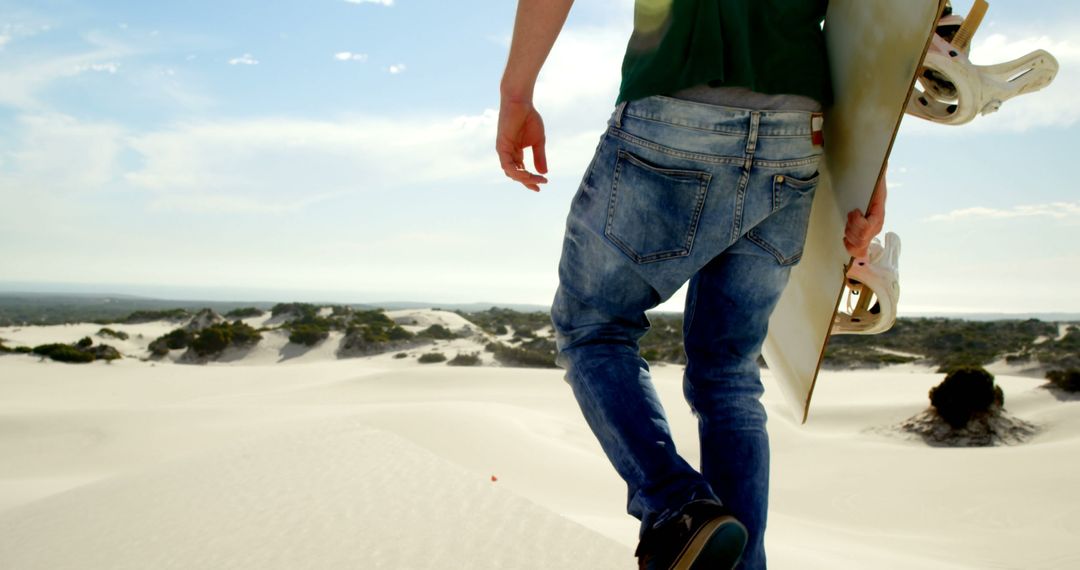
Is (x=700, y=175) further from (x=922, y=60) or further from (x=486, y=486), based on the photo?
(x=486, y=486)

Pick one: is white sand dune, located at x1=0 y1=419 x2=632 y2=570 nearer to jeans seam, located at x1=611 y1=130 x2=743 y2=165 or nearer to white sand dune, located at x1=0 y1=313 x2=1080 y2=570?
white sand dune, located at x1=0 y1=313 x2=1080 y2=570

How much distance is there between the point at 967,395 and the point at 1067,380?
8.19 feet

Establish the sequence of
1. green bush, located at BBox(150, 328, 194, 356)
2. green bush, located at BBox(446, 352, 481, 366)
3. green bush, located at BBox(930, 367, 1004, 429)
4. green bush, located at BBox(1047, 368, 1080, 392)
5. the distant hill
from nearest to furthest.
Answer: green bush, located at BBox(930, 367, 1004, 429) < green bush, located at BBox(1047, 368, 1080, 392) < green bush, located at BBox(446, 352, 481, 366) < green bush, located at BBox(150, 328, 194, 356) < the distant hill

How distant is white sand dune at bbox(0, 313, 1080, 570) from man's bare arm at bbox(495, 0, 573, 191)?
1522 mm

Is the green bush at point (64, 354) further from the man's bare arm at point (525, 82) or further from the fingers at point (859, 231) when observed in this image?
the fingers at point (859, 231)

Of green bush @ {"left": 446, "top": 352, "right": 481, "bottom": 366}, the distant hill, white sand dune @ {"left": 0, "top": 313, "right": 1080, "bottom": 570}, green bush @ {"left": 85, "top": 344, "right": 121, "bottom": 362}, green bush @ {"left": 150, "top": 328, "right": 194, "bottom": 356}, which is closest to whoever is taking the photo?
white sand dune @ {"left": 0, "top": 313, "right": 1080, "bottom": 570}

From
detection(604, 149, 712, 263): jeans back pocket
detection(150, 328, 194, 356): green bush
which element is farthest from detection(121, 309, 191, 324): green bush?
detection(604, 149, 712, 263): jeans back pocket

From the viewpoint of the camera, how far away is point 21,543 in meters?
2.89

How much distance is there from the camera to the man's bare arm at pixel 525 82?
1537mm

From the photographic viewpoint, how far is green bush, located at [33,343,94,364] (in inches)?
610

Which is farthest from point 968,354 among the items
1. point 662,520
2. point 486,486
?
point 662,520

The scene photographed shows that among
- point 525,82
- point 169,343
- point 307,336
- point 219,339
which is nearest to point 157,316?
point 169,343

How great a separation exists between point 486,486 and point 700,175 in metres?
2.16

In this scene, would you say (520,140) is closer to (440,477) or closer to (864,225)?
(864,225)
